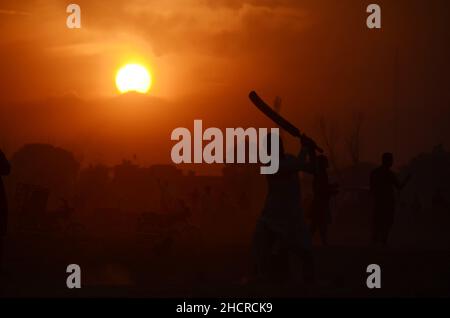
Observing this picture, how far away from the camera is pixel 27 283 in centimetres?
1355

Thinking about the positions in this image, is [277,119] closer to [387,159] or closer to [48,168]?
[387,159]

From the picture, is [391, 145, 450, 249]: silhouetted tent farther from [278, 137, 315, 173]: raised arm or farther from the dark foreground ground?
[278, 137, 315, 173]: raised arm

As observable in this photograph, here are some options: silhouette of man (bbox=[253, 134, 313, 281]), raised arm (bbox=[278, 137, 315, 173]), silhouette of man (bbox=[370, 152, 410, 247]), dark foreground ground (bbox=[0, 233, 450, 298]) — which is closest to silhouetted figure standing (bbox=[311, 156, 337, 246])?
dark foreground ground (bbox=[0, 233, 450, 298])

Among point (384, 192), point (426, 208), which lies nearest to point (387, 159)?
point (384, 192)

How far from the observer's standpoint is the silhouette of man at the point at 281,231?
527 inches

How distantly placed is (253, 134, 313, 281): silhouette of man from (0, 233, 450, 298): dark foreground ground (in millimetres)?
348

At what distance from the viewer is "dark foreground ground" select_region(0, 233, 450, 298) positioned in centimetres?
1272

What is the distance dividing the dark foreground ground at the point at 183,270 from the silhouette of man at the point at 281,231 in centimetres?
35

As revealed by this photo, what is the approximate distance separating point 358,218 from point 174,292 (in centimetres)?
2334

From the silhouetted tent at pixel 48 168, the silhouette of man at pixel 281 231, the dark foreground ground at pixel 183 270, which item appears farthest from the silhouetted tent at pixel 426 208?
the silhouetted tent at pixel 48 168

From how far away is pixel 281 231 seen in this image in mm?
13422

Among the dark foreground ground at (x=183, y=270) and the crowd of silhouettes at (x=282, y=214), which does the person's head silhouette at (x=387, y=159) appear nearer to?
the crowd of silhouettes at (x=282, y=214)

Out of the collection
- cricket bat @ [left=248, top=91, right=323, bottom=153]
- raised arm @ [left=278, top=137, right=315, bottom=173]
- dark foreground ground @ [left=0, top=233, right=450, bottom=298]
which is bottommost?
dark foreground ground @ [left=0, top=233, right=450, bottom=298]
